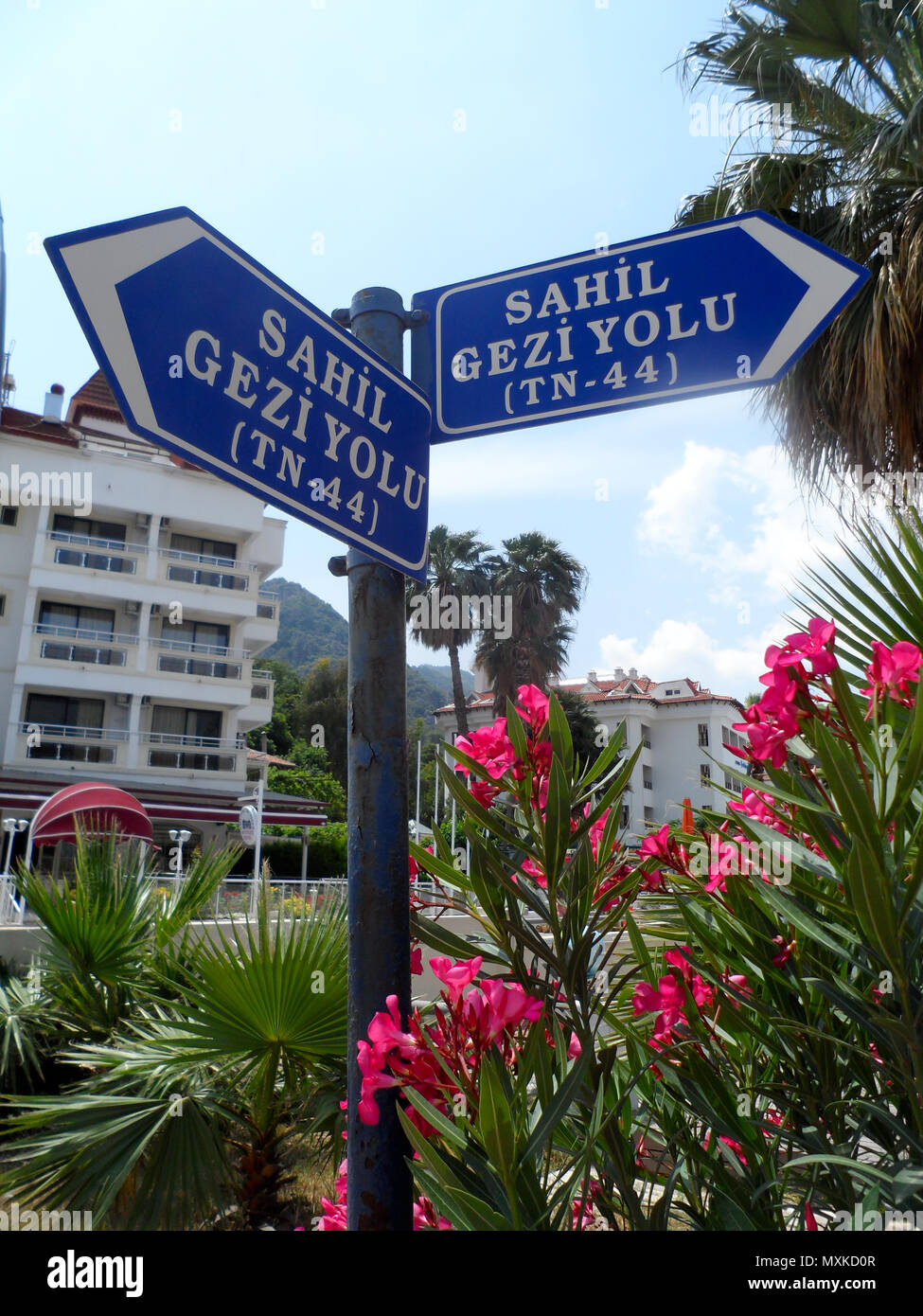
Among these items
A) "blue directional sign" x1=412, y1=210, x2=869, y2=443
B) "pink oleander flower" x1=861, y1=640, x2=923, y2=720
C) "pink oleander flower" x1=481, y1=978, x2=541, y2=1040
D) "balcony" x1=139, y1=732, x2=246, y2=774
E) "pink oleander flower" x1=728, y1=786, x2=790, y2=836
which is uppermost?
"balcony" x1=139, y1=732, x2=246, y2=774

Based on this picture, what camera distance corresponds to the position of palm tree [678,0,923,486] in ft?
18.9

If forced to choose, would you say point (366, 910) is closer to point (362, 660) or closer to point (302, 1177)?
point (362, 660)

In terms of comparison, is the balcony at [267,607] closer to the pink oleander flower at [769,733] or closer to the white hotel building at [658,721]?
the white hotel building at [658,721]

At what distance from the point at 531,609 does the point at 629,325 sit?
27.7 meters

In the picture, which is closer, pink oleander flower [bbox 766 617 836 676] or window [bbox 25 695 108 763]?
pink oleander flower [bbox 766 617 836 676]

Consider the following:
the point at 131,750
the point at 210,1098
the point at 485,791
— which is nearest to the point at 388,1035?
the point at 485,791

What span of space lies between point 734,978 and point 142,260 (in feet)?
4.89

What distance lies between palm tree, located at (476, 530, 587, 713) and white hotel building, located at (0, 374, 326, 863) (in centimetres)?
817

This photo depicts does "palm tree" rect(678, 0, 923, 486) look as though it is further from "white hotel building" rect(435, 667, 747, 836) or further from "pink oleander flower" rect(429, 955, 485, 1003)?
"white hotel building" rect(435, 667, 747, 836)

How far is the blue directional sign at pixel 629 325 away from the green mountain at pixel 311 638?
8390 cm

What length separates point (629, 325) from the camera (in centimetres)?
169

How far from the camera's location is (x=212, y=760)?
26.2 m

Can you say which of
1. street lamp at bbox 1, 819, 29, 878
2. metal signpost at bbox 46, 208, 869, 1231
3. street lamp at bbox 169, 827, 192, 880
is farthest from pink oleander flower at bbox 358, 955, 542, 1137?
street lamp at bbox 1, 819, 29, 878
